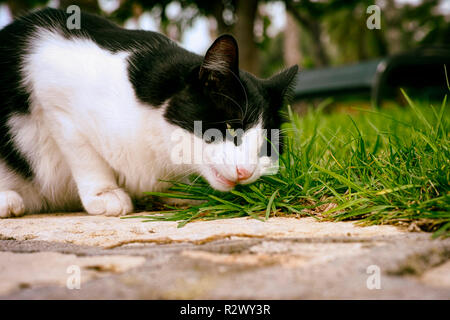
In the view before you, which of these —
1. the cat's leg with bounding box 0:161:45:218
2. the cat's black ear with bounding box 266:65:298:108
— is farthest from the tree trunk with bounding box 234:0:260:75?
the cat's leg with bounding box 0:161:45:218

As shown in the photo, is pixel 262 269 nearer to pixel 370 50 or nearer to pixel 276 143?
pixel 276 143

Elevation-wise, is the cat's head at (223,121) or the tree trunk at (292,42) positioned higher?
the tree trunk at (292,42)

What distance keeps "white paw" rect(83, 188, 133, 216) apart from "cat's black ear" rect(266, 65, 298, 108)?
801mm

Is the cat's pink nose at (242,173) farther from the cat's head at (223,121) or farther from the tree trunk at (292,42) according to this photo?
the tree trunk at (292,42)

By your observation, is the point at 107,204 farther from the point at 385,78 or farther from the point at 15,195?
the point at 385,78

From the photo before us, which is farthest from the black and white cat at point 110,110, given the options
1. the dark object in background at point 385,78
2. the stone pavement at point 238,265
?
the dark object in background at point 385,78

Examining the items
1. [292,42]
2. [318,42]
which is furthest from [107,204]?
[292,42]

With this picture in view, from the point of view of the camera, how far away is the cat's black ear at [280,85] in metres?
1.71

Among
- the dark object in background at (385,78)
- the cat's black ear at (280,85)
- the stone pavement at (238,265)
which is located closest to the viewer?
the stone pavement at (238,265)

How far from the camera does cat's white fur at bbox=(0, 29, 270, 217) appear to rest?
5.08 feet

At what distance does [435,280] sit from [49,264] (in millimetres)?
861

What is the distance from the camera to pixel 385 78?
4.51m

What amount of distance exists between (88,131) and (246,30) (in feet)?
9.28

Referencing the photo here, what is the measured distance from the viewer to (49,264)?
2.93ft
